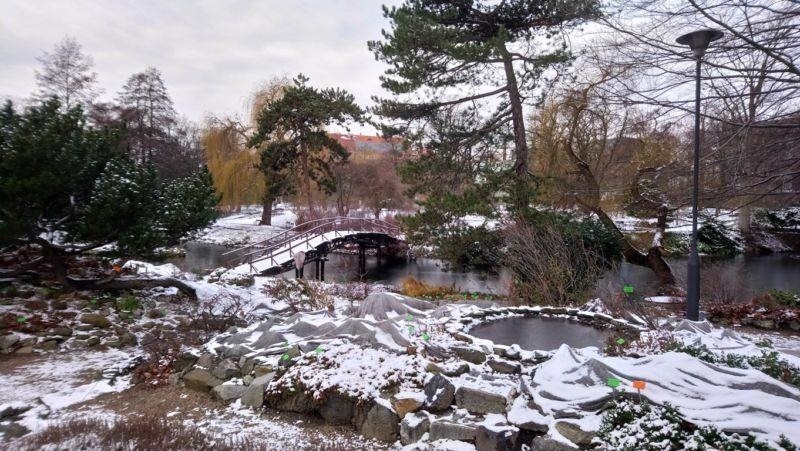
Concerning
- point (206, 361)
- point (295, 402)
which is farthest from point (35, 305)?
point (295, 402)

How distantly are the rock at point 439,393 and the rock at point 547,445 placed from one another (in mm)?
967

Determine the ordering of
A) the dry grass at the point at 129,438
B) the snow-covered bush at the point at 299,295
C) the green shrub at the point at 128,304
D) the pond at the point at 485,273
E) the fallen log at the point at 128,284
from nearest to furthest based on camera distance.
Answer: the dry grass at the point at 129,438 < the green shrub at the point at 128,304 < the fallen log at the point at 128,284 < the snow-covered bush at the point at 299,295 < the pond at the point at 485,273

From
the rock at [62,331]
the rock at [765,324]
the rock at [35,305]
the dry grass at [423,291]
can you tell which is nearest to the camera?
the rock at [62,331]

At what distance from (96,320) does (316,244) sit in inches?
436

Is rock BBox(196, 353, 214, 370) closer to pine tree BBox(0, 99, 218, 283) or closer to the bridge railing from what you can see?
pine tree BBox(0, 99, 218, 283)

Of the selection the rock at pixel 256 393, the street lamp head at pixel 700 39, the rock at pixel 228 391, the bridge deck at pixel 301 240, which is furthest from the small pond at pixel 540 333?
the bridge deck at pixel 301 240

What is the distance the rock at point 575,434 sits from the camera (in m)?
3.69

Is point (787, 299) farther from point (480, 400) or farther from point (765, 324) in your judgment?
point (480, 400)

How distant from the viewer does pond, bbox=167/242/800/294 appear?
A: 15258mm

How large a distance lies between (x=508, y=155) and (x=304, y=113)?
1282cm

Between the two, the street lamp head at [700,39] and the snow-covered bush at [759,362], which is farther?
the street lamp head at [700,39]

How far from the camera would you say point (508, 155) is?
14641 mm

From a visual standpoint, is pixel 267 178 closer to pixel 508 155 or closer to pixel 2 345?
pixel 508 155

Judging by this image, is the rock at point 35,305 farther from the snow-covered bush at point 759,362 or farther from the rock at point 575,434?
the snow-covered bush at point 759,362
